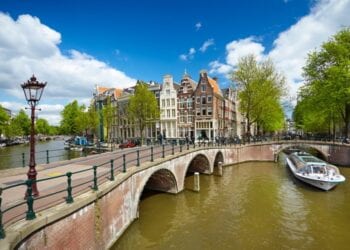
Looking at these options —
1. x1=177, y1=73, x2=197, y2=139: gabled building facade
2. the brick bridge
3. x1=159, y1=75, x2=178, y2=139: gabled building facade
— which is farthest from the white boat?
x1=159, y1=75, x2=178, y2=139: gabled building facade

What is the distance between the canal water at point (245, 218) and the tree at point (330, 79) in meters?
13.5

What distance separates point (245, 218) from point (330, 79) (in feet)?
83.0

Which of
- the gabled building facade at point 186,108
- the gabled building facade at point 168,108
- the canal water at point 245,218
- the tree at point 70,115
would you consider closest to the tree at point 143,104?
the gabled building facade at point 168,108

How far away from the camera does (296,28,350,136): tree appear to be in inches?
1080

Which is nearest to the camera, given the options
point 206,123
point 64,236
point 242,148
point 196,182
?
point 64,236

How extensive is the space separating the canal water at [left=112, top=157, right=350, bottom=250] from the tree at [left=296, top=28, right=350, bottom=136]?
13.5 meters

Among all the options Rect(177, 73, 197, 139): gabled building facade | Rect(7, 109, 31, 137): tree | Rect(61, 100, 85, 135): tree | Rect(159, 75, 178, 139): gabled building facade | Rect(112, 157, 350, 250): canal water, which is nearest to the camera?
Rect(112, 157, 350, 250): canal water

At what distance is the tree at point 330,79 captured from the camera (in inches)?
1080

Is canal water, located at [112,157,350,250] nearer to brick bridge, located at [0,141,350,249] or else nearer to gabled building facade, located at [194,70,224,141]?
brick bridge, located at [0,141,350,249]

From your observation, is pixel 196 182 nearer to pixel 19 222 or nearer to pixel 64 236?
pixel 64 236

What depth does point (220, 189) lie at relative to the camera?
1869 centimetres

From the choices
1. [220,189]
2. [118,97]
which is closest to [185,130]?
[118,97]

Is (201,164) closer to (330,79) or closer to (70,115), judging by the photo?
(330,79)

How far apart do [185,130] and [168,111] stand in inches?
192
